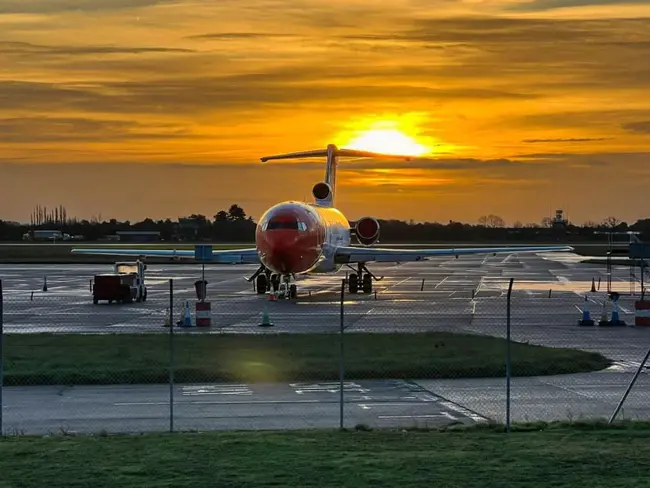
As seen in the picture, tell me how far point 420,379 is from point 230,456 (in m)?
9.14

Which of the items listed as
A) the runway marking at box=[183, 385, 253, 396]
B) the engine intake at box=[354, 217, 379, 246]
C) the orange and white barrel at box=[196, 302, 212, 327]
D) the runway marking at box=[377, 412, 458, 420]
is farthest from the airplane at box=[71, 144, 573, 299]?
the runway marking at box=[377, 412, 458, 420]

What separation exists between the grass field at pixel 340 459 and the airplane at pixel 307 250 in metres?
28.0

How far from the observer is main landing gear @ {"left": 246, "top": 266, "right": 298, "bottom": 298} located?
46.4 meters

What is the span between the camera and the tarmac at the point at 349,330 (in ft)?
60.2

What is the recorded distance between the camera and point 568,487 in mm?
12578

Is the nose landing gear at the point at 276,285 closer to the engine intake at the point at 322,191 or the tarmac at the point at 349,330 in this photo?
the tarmac at the point at 349,330

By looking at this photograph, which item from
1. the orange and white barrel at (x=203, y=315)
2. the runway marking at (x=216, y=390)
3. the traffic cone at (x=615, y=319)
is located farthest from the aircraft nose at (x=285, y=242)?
the runway marking at (x=216, y=390)

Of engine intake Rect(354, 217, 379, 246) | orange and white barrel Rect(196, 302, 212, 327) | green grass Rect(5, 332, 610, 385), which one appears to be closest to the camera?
green grass Rect(5, 332, 610, 385)

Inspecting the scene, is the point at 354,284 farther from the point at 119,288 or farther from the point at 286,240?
the point at 119,288

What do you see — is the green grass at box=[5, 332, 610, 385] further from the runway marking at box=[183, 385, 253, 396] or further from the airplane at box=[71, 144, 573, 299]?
the airplane at box=[71, 144, 573, 299]

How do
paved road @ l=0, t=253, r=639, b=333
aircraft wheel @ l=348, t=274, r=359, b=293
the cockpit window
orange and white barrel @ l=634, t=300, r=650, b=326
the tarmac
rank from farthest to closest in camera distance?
aircraft wheel @ l=348, t=274, r=359, b=293
the cockpit window
paved road @ l=0, t=253, r=639, b=333
orange and white barrel @ l=634, t=300, r=650, b=326
the tarmac

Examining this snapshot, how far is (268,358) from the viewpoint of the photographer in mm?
25359

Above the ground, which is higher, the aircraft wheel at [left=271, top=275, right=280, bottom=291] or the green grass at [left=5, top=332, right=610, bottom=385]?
the aircraft wheel at [left=271, top=275, right=280, bottom=291]

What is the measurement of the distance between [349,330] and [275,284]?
16536mm
